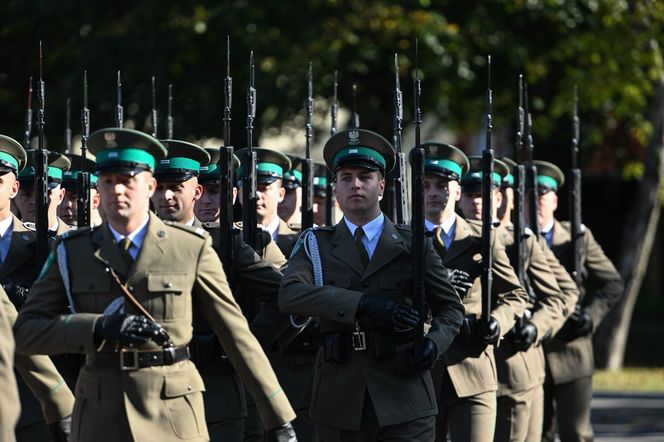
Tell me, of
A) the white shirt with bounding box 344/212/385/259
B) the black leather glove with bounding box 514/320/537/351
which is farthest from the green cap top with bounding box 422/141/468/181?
the white shirt with bounding box 344/212/385/259

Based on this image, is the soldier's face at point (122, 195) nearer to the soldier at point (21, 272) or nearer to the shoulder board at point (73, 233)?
the shoulder board at point (73, 233)

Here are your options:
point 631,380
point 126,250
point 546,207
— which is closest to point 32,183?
point 126,250

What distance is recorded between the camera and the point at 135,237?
19.1 feet

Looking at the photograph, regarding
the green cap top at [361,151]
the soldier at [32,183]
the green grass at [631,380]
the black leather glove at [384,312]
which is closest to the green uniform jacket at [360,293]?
the black leather glove at [384,312]

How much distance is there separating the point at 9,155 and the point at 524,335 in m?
3.31

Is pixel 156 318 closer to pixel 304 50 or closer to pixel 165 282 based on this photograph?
pixel 165 282

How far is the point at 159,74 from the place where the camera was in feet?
55.6

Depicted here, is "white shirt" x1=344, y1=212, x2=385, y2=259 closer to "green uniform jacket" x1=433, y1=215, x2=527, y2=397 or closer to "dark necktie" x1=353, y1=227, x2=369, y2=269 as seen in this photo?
"dark necktie" x1=353, y1=227, x2=369, y2=269

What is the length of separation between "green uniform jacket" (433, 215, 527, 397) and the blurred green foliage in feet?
28.7

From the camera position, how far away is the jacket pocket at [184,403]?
5727 millimetres

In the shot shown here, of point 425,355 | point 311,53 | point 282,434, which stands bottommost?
point 282,434

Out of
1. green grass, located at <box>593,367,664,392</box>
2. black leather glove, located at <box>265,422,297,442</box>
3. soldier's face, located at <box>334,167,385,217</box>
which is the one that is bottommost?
green grass, located at <box>593,367,664,392</box>

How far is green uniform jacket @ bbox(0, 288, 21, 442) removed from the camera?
4.82m

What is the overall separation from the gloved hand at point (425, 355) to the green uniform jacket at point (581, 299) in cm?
394
